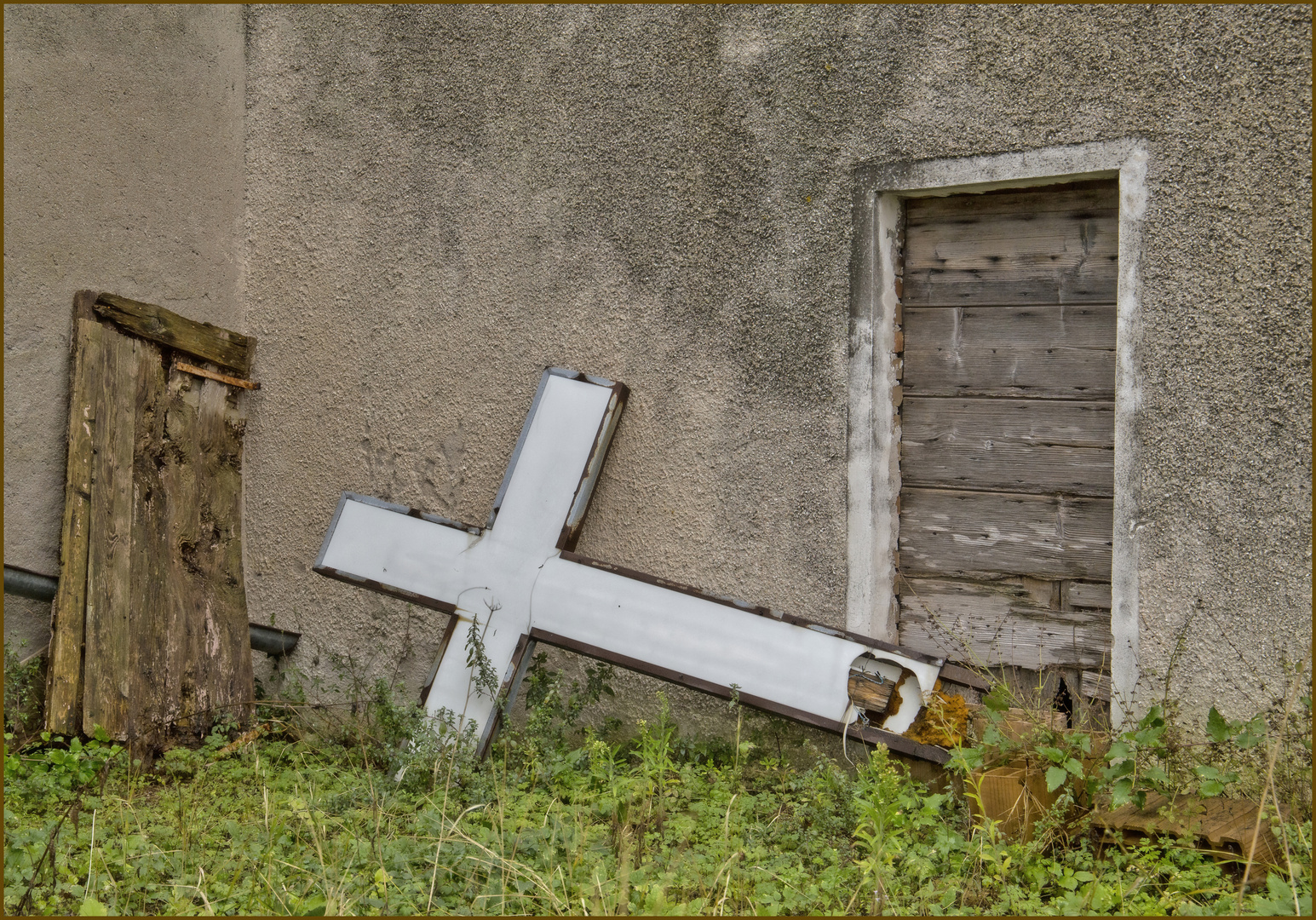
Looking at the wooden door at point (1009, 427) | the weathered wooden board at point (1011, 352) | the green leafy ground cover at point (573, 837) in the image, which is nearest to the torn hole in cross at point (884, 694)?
the green leafy ground cover at point (573, 837)

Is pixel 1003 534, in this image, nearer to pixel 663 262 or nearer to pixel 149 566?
pixel 663 262

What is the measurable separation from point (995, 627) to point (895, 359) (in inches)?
35.1

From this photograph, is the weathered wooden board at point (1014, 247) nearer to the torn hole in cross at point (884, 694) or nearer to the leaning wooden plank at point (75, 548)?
the torn hole in cross at point (884, 694)

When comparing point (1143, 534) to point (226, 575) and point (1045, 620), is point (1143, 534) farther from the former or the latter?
point (226, 575)

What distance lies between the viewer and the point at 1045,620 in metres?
2.89

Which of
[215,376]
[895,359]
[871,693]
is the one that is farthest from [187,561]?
[895,359]

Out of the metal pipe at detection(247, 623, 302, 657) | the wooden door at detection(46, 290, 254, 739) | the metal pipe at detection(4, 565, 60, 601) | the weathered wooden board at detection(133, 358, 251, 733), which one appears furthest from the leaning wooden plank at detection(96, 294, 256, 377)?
the metal pipe at detection(247, 623, 302, 657)

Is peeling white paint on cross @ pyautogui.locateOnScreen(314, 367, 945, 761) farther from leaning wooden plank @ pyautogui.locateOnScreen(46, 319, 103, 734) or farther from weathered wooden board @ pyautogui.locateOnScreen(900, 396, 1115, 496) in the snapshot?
leaning wooden plank @ pyautogui.locateOnScreen(46, 319, 103, 734)

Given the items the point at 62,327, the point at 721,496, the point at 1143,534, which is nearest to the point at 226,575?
the point at 62,327

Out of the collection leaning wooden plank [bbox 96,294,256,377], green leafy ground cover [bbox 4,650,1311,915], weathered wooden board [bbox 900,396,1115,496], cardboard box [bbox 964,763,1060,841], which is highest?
leaning wooden plank [bbox 96,294,256,377]

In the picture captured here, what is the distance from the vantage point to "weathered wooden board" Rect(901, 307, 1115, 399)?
281cm

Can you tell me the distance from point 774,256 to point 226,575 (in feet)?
7.52

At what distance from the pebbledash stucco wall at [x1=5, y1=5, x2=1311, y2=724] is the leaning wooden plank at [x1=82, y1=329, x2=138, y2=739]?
0.66 ft

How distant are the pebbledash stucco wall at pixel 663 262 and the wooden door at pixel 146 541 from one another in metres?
0.19
